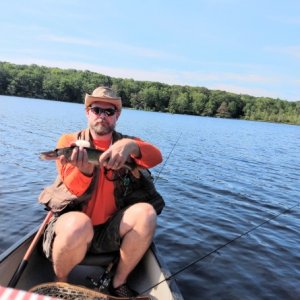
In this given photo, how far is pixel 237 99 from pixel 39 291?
357ft

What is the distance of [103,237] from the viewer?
406cm

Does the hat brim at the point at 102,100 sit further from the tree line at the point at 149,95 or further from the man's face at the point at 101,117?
the tree line at the point at 149,95

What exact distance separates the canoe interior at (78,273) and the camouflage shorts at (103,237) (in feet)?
1.24

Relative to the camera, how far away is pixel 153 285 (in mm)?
4234

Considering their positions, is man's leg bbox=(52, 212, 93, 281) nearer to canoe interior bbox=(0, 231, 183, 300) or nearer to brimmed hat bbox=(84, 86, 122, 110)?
canoe interior bbox=(0, 231, 183, 300)

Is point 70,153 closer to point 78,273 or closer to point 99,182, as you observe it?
A: point 99,182

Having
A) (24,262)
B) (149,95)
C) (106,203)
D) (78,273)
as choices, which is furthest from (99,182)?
(149,95)

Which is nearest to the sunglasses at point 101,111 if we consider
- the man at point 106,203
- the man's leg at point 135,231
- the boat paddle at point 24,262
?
the man at point 106,203

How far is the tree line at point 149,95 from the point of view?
9588cm

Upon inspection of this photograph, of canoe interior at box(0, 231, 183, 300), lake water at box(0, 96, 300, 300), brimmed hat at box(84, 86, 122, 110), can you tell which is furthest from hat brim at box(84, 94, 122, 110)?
lake water at box(0, 96, 300, 300)

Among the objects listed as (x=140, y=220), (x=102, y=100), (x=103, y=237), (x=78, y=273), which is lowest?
(x=78, y=273)

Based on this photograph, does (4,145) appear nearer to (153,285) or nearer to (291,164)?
(291,164)

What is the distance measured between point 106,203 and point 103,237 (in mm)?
339

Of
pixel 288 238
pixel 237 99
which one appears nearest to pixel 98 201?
pixel 288 238
